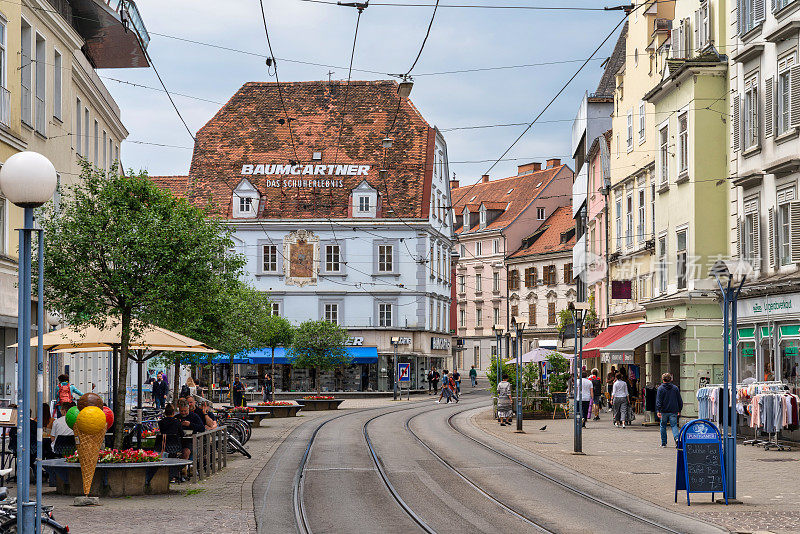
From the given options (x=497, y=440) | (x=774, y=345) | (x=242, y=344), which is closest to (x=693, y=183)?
(x=774, y=345)

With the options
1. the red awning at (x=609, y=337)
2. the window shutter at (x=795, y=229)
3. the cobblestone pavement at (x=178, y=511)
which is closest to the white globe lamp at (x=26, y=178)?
the cobblestone pavement at (x=178, y=511)

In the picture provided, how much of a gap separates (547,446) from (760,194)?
28.9 ft

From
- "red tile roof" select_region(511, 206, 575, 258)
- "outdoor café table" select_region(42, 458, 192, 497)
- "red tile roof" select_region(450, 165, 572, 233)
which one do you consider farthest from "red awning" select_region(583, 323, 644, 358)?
"red tile roof" select_region(450, 165, 572, 233)

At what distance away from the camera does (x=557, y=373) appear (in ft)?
144

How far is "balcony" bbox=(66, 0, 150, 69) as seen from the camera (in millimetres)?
32812

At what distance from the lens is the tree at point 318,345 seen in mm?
66938

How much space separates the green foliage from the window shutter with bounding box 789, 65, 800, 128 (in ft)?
58.8

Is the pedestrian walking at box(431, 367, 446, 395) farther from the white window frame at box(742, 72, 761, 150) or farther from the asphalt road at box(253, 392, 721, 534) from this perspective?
the white window frame at box(742, 72, 761, 150)

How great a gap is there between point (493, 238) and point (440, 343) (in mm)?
21820

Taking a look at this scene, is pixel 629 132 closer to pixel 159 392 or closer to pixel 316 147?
pixel 159 392

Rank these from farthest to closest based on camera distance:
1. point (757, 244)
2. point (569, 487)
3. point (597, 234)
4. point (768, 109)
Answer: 1. point (597, 234)
2. point (757, 244)
3. point (768, 109)
4. point (569, 487)

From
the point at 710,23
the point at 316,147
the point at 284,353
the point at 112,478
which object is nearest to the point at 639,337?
the point at 710,23

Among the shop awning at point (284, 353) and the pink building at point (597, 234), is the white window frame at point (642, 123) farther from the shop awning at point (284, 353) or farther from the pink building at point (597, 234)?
the shop awning at point (284, 353)

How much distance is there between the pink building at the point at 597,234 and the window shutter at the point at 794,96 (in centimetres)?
2065
